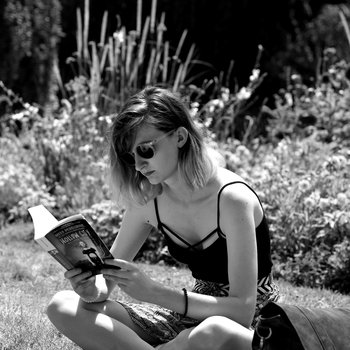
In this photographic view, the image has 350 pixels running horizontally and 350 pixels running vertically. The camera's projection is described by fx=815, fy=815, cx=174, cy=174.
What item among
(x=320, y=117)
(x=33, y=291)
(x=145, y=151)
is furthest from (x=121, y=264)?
(x=320, y=117)

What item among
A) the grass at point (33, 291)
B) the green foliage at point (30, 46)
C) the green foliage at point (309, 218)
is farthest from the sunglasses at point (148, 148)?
the green foliage at point (30, 46)

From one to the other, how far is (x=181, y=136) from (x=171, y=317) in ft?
2.19

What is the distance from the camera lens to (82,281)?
2.71m

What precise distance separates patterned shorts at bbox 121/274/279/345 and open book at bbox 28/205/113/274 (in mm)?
361

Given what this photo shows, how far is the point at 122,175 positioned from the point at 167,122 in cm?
31

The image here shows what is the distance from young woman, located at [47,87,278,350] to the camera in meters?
2.62

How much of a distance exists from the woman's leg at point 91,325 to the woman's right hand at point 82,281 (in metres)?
0.05

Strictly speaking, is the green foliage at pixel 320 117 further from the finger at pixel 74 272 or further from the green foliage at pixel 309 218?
the finger at pixel 74 272

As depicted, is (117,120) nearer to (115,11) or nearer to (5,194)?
(5,194)

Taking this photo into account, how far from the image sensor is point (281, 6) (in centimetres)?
1338

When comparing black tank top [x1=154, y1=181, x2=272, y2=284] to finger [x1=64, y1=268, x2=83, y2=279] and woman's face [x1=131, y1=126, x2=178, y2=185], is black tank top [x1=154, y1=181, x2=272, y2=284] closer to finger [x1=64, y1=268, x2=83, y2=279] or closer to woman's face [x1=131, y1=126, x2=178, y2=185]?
woman's face [x1=131, y1=126, x2=178, y2=185]

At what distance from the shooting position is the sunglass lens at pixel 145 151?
2.72 meters

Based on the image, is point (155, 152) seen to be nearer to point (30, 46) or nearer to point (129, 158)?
point (129, 158)

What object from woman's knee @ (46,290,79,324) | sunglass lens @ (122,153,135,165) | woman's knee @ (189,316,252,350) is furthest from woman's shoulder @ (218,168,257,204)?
woman's knee @ (46,290,79,324)
